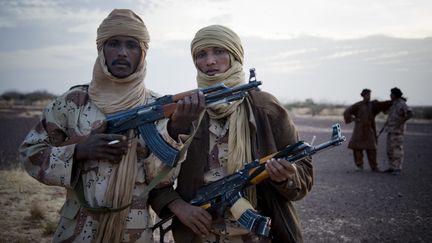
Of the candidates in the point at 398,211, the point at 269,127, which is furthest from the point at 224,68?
the point at 398,211

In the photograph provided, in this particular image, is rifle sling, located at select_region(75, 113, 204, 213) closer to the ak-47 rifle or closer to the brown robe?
the brown robe

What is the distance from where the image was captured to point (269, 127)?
2.73 metres

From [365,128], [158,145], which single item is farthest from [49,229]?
[365,128]

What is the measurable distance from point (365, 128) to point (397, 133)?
958mm

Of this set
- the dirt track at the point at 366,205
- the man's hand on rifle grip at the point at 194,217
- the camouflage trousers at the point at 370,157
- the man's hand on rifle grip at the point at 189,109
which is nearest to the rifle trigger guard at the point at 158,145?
the man's hand on rifle grip at the point at 189,109

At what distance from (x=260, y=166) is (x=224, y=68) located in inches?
33.1

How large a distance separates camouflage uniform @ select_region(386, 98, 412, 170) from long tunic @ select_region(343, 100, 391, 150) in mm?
479

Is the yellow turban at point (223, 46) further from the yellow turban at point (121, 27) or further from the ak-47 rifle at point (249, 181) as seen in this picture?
the ak-47 rifle at point (249, 181)

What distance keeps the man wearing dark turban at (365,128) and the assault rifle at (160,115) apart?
10155mm

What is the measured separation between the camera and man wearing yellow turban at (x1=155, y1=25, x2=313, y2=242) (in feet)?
8.73

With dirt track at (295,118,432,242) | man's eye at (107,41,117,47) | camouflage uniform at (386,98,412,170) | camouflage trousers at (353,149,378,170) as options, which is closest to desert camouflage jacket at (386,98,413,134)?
camouflage uniform at (386,98,412,170)

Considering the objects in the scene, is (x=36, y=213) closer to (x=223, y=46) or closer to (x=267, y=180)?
(x=267, y=180)

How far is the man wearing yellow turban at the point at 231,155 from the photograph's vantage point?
8.73ft

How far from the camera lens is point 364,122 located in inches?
464
